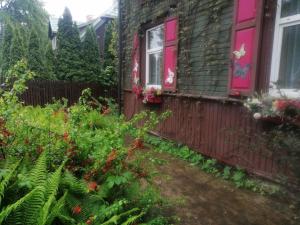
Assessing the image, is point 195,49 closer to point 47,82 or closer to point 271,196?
point 271,196

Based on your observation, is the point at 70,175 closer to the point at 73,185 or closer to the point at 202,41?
the point at 73,185

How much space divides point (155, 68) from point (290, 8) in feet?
11.7

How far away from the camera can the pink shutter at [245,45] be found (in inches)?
129

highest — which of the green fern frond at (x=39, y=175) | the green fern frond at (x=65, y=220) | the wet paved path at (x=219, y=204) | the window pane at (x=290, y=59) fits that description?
the window pane at (x=290, y=59)

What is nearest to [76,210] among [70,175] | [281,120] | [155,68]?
[70,175]

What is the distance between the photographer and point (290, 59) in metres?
3.05

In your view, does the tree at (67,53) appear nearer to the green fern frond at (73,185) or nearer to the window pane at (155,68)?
the window pane at (155,68)

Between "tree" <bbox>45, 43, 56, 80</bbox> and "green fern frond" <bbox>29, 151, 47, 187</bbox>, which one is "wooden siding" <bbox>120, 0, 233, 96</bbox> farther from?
"tree" <bbox>45, 43, 56, 80</bbox>

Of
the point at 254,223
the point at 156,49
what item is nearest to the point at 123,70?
the point at 156,49

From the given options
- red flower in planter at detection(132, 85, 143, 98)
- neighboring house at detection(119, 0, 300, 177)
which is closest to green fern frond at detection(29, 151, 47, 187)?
neighboring house at detection(119, 0, 300, 177)

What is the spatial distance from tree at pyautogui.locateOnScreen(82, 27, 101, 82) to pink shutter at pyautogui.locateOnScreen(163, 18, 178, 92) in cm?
755

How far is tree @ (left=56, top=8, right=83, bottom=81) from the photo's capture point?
12.1m

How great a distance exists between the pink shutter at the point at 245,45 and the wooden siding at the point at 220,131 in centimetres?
31

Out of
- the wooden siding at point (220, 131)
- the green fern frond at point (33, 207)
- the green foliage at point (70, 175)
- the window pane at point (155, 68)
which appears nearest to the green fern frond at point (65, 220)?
the green foliage at point (70, 175)
